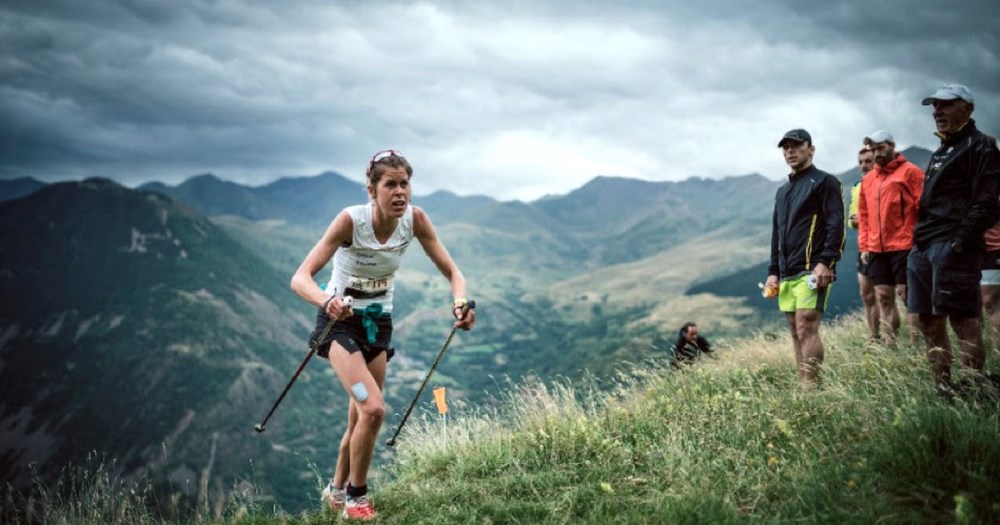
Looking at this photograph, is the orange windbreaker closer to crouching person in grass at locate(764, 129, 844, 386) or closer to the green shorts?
crouching person in grass at locate(764, 129, 844, 386)

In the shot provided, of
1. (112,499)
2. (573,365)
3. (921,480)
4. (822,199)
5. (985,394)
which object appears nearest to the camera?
(921,480)

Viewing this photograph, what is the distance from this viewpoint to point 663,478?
16.6 ft

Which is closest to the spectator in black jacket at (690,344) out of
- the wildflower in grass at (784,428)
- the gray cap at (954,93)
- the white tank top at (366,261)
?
the wildflower in grass at (784,428)

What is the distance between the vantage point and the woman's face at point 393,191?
5.31m

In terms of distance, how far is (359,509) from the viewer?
5312 millimetres

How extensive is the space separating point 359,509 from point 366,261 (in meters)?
2.22

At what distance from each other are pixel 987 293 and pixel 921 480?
13.7 ft

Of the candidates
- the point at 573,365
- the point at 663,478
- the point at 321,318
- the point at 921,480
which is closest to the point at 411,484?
the point at 321,318

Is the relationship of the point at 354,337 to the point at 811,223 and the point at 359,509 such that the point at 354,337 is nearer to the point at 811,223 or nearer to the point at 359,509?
the point at 359,509

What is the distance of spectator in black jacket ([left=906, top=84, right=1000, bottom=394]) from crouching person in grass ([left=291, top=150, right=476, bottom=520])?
4.39 metres

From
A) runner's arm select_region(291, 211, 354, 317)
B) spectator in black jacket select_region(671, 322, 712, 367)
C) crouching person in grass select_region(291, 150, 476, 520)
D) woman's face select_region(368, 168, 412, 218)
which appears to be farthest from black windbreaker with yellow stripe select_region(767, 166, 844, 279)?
spectator in black jacket select_region(671, 322, 712, 367)

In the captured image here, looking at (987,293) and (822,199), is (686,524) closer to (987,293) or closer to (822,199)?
(822,199)

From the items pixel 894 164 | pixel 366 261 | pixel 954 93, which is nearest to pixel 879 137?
pixel 894 164

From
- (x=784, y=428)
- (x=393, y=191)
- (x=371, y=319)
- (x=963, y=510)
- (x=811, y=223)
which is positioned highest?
(x=393, y=191)
